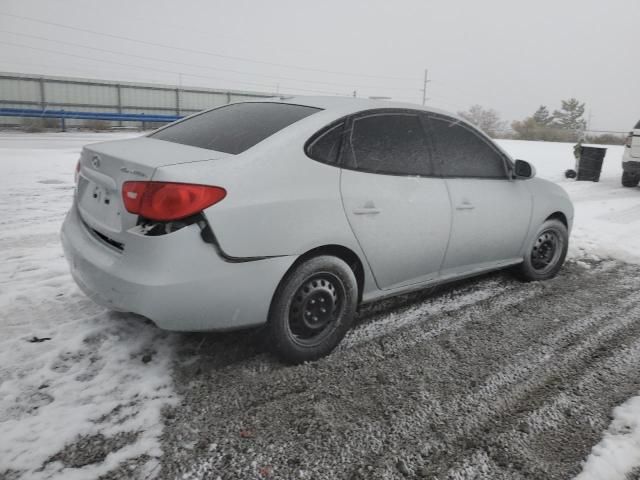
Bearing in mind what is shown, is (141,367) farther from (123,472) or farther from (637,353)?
(637,353)

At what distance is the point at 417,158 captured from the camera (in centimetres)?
334

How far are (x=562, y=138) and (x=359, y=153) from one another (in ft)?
124

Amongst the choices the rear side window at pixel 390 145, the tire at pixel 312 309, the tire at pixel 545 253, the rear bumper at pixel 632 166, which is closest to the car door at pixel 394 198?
the rear side window at pixel 390 145

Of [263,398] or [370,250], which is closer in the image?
[263,398]

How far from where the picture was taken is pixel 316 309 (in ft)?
9.53

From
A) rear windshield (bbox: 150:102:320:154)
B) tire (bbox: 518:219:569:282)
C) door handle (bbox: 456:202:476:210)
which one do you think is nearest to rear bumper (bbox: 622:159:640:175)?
tire (bbox: 518:219:569:282)

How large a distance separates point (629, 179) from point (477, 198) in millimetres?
9383

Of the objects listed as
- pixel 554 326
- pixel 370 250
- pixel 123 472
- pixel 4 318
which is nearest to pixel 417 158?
pixel 370 250

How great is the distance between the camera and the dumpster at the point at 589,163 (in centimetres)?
1160

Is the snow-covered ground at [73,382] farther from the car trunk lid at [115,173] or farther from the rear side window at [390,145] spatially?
the rear side window at [390,145]

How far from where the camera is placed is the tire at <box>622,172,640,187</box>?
10.7 meters

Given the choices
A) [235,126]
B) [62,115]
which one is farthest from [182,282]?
[62,115]

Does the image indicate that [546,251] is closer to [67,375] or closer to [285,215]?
[285,215]

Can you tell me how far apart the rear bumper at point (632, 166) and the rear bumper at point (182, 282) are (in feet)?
34.6
